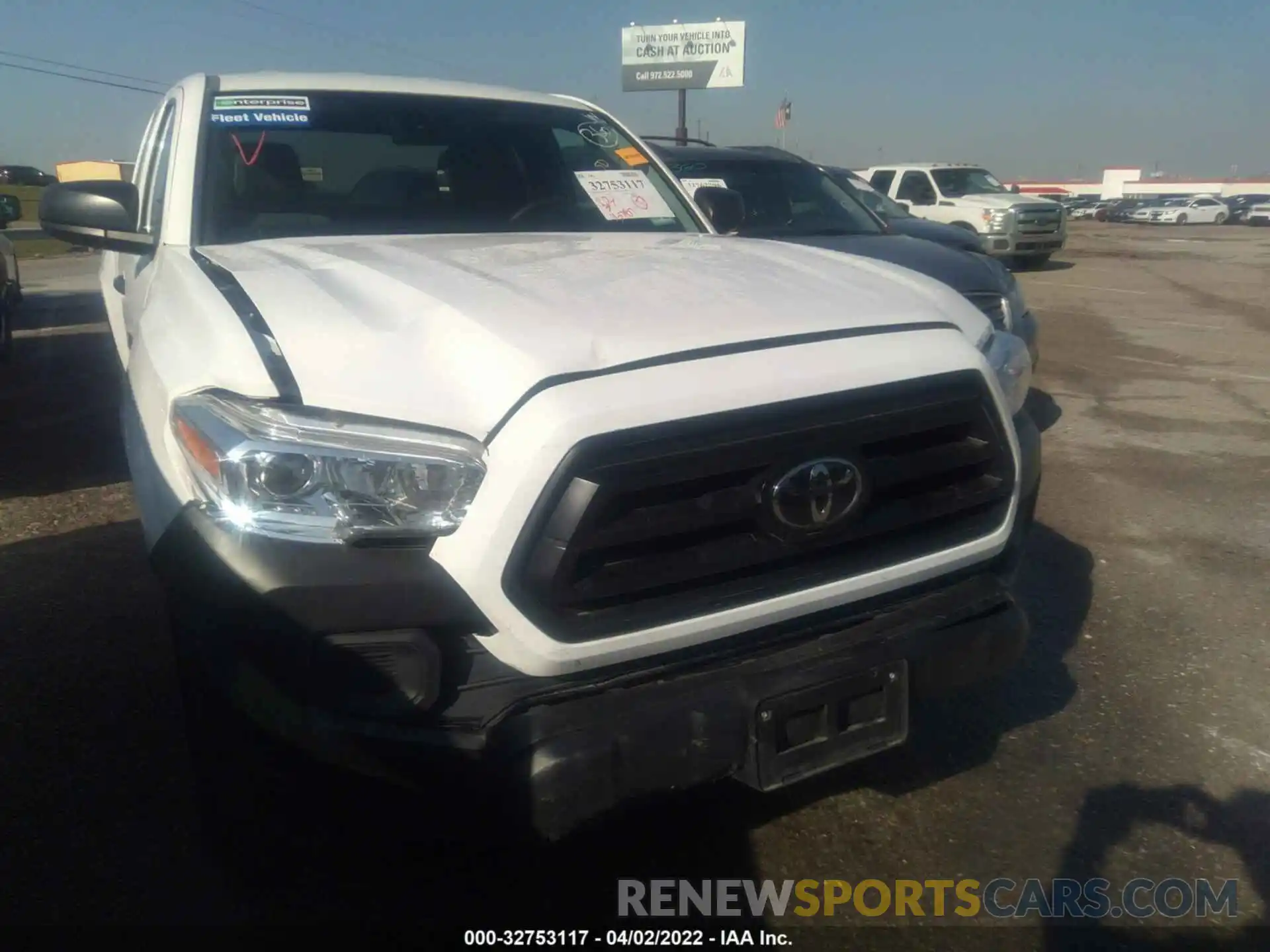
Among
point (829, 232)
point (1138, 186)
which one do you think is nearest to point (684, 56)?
point (829, 232)

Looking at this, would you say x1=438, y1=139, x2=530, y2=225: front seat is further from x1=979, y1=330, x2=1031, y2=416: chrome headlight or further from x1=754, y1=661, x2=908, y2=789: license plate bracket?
x1=754, y1=661, x2=908, y2=789: license plate bracket

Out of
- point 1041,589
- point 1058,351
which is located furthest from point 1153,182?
point 1041,589

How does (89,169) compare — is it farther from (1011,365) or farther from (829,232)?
(1011,365)

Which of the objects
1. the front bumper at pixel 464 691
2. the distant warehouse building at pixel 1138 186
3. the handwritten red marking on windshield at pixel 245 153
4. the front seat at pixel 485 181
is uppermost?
the handwritten red marking on windshield at pixel 245 153

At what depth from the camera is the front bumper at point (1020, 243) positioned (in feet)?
54.3

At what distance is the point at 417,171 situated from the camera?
353 cm

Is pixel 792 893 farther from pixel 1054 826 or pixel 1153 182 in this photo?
pixel 1153 182

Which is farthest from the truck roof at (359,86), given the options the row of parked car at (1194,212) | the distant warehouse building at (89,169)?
the row of parked car at (1194,212)

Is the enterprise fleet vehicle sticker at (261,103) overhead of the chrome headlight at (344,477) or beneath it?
overhead

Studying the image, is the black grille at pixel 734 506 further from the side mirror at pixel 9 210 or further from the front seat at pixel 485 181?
the side mirror at pixel 9 210

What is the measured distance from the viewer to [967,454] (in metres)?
2.17

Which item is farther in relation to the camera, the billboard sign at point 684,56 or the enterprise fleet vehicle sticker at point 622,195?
the billboard sign at point 684,56

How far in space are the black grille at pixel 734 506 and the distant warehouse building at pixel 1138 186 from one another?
3115 inches

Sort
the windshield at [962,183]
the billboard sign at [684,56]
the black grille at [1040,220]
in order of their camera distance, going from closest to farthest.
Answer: the black grille at [1040,220] < the windshield at [962,183] < the billboard sign at [684,56]
